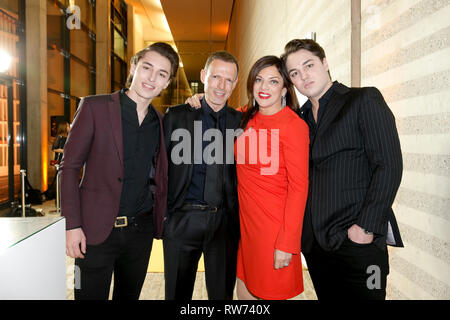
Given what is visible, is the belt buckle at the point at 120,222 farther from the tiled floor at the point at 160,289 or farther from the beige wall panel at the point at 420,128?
the beige wall panel at the point at 420,128

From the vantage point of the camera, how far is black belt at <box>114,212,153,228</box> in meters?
1.68

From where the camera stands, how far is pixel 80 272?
5.46 ft

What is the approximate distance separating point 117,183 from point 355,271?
47.0 inches

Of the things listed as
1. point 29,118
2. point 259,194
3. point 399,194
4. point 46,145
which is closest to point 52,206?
point 46,145

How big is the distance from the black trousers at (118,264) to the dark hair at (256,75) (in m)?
0.83

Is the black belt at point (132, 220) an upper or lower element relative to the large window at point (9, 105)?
lower

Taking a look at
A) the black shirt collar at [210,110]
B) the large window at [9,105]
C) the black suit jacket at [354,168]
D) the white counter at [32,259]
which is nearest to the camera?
the white counter at [32,259]

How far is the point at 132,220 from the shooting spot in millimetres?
1723

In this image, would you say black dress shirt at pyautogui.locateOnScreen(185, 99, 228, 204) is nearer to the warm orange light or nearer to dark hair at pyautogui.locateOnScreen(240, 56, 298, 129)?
dark hair at pyautogui.locateOnScreen(240, 56, 298, 129)

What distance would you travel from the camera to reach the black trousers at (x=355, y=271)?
4.42ft

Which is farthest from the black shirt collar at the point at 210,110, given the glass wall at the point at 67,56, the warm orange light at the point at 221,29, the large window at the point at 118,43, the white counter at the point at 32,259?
the large window at the point at 118,43

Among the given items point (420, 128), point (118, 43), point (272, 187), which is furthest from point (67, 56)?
point (420, 128)
